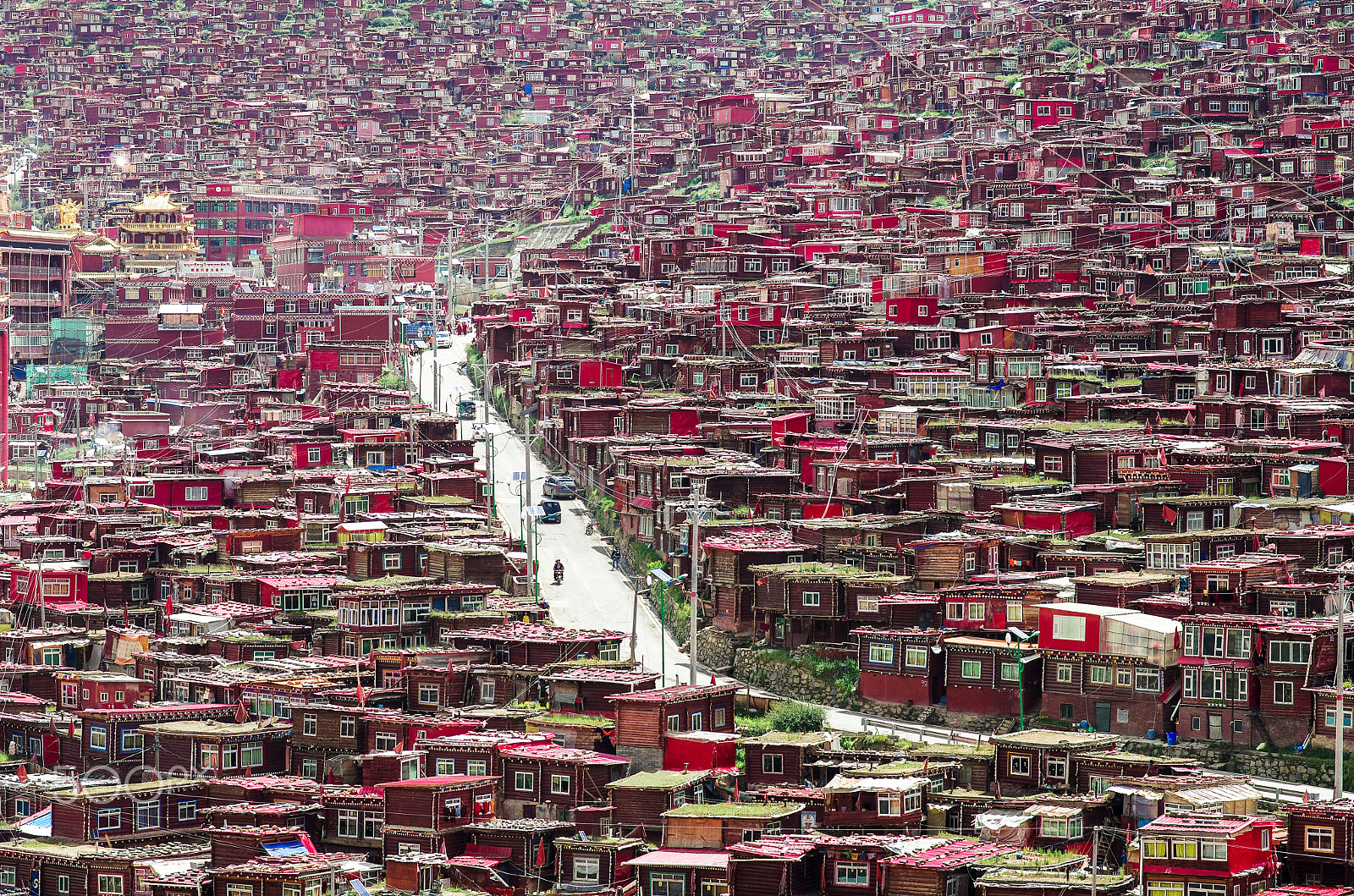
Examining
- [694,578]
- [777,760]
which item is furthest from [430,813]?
[694,578]

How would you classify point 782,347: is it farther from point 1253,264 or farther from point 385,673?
point 385,673

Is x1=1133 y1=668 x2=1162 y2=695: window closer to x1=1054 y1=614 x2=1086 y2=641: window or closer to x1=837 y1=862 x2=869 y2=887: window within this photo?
x1=1054 y1=614 x2=1086 y2=641: window

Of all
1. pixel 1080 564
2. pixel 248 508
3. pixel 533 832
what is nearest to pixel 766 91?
pixel 248 508

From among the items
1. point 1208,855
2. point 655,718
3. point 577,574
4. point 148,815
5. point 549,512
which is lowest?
point 148,815

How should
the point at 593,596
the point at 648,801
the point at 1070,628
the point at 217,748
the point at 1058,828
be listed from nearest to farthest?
the point at 1058,828 < the point at 648,801 < the point at 217,748 < the point at 1070,628 < the point at 593,596

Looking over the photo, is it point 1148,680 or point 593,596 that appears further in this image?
point 593,596

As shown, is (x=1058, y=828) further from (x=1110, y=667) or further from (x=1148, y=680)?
(x=1110, y=667)

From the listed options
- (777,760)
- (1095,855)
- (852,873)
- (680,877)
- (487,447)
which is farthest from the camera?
(487,447)

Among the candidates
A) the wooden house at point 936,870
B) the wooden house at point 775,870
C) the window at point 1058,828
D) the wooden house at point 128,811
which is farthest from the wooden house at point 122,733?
the window at point 1058,828
